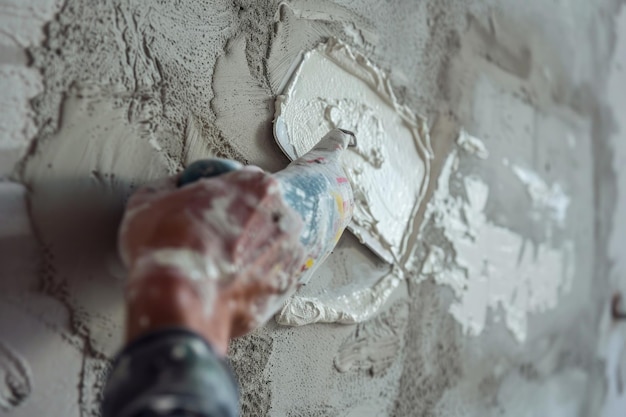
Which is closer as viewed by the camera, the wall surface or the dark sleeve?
the dark sleeve

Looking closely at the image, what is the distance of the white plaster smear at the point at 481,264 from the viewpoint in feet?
4.55

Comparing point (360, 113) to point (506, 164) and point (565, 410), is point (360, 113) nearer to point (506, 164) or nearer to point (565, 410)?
point (506, 164)

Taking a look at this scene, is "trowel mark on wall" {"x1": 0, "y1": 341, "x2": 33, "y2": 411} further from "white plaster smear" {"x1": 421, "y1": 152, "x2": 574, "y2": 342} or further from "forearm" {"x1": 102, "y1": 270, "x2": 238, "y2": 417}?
"white plaster smear" {"x1": 421, "y1": 152, "x2": 574, "y2": 342}

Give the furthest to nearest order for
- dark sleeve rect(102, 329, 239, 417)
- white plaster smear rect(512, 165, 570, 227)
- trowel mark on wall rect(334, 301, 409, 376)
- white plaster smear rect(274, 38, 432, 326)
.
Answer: white plaster smear rect(512, 165, 570, 227), trowel mark on wall rect(334, 301, 409, 376), white plaster smear rect(274, 38, 432, 326), dark sleeve rect(102, 329, 239, 417)

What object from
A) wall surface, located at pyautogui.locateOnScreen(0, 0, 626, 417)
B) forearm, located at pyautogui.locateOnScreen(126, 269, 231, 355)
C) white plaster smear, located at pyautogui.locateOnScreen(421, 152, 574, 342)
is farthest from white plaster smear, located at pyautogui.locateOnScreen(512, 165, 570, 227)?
forearm, located at pyautogui.locateOnScreen(126, 269, 231, 355)

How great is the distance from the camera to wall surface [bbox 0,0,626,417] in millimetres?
685

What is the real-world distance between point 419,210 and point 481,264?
1.07 feet

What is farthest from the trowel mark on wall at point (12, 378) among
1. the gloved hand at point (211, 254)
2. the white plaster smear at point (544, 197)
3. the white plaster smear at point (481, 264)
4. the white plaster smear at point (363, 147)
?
the white plaster smear at point (544, 197)

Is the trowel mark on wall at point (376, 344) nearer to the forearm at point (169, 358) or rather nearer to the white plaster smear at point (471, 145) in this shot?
the white plaster smear at point (471, 145)

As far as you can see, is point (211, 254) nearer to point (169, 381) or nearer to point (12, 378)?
point (169, 381)

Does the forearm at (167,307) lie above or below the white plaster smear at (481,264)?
above

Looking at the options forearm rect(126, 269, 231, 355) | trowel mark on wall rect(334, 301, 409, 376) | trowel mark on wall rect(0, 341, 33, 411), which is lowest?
trowel mark on wall rect(334, 301, 409, 376)

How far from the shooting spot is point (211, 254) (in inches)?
18.7

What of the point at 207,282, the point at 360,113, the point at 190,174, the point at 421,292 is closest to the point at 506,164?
the point at 421,292
